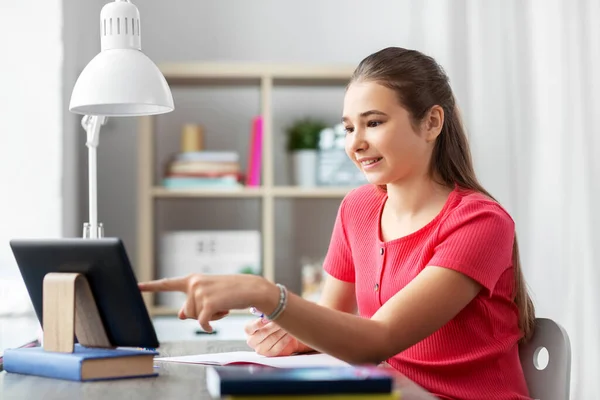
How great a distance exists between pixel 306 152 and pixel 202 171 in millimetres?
422

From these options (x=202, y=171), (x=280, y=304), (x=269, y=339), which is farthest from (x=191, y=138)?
(x=280, y=304)

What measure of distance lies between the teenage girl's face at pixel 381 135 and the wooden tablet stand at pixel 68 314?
23.9 inches

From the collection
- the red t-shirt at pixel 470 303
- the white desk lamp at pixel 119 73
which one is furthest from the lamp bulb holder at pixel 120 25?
the red t-shirt at pixel 470 303

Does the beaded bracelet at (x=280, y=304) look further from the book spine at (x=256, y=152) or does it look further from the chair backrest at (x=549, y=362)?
the book spine at (x=256, y=152)

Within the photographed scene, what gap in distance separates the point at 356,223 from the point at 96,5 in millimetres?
2129

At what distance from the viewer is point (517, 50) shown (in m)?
2.84

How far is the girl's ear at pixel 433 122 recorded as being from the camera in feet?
5.32

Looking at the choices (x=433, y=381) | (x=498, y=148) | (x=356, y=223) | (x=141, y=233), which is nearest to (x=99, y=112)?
(x=356, y=223)

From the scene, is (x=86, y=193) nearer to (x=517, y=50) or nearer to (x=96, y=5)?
(x=96, y=5)

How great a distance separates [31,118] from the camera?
267cm

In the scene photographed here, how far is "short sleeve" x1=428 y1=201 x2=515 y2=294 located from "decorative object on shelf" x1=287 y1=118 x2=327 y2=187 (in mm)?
1754

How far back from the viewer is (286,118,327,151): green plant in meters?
3.26

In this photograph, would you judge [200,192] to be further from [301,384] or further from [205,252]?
[301,384]

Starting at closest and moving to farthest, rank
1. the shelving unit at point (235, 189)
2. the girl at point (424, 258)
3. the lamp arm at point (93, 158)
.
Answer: the girl at point (424, 258)
the lamp arm at point (93, 158)
the shelving unit at point (235, 189)
